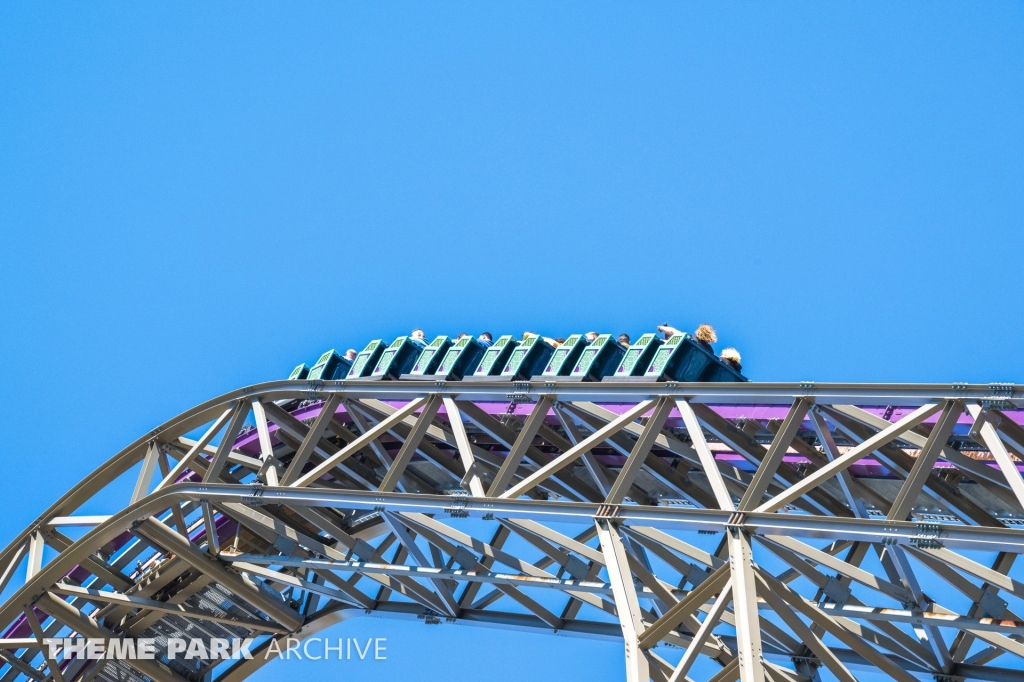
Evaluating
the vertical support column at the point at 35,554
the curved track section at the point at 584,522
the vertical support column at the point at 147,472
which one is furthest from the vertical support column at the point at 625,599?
the vertical support column at the point at 35,554

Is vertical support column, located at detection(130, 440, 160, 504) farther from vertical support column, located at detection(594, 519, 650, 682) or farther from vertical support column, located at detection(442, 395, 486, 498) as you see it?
vertical support column, located at detection(594, 519, 650, 682)

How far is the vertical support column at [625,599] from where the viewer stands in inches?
647

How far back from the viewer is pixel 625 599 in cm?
1742

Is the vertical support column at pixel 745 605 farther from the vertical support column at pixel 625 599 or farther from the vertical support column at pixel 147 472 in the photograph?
the vertical support column at pixel 147 472

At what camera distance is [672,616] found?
16.6m

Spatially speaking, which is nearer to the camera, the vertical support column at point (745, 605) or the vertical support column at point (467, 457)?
the vertical support column at point (745, 605)

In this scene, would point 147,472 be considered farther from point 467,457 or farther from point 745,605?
point 745,605

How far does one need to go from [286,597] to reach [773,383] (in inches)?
602

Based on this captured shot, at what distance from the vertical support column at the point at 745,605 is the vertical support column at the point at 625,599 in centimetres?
123

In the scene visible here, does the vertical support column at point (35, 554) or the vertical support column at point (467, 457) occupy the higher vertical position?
the vertical support column at point (467, 457)

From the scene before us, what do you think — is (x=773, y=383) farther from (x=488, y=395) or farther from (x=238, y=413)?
(x=238, y=413)

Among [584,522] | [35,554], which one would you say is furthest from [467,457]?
[35,554]

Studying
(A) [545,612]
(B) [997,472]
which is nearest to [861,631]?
(B) [997,472]

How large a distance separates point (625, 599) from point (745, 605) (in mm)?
1884
